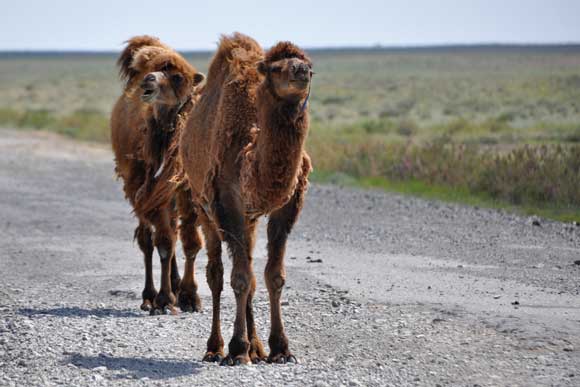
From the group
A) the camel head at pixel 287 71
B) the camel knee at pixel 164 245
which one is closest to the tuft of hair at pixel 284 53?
the camel head at pixel 287 71

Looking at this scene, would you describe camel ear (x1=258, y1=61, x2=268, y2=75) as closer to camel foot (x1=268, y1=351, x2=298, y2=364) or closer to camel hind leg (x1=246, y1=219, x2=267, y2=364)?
camel hind leg (x1=246, y1=219, x2=267, y2=364)

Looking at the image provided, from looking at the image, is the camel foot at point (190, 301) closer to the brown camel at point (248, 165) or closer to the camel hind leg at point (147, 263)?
the camel hind leg at point (147, 263)

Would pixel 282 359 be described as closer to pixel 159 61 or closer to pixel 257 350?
pixel 257 350

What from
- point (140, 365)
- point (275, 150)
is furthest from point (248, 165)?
point (140, 365)

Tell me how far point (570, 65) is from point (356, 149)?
64.8 metres

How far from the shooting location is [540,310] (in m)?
9.43

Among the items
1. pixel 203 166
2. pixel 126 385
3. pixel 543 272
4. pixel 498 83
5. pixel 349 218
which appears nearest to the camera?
pixel 126 385

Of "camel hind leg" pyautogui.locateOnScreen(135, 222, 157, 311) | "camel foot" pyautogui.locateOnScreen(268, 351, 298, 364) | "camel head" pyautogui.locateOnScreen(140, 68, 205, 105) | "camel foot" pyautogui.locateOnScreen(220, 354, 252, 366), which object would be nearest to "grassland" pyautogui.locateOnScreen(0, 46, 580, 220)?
"camel hind leg" pyautogui.locateOnScreen(135, 222, 157, 311)

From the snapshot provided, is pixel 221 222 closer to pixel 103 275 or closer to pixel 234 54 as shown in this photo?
pixel 234 54

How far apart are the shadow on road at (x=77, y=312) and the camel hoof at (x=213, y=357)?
206cm

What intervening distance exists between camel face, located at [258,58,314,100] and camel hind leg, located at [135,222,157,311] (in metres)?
3.61

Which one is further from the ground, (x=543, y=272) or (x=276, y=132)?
(x=276, y=132)

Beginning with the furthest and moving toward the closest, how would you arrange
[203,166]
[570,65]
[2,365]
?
[570,65] → [203,166] → [2,365]

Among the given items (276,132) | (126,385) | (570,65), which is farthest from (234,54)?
(570,65)
